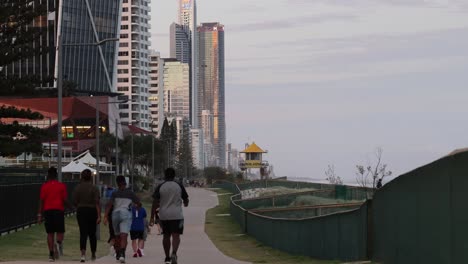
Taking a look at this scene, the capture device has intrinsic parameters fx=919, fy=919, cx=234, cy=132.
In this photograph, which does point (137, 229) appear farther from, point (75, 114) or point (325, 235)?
point (75, 114)

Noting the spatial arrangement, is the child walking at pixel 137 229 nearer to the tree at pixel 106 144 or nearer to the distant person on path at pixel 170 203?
the distant person on path at pixel 170 203

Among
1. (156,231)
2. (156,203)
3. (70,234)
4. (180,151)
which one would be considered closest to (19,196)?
(70,234)

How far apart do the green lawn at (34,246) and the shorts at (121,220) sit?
8.56ft

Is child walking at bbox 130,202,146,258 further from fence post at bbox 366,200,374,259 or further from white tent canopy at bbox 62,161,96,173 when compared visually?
white tent canopy at bbox 62,161,96,173

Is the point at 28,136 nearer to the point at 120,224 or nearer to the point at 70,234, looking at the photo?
the point at 70,234

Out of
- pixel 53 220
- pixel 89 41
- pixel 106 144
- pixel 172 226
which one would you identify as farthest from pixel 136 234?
pixel 89 41

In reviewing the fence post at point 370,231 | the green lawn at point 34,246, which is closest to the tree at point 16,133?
the green lawn at point 34,246

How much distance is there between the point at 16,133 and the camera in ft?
162

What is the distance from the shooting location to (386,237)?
16016 millimetres

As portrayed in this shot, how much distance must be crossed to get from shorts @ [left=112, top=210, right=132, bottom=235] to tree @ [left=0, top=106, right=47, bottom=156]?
1225 inches

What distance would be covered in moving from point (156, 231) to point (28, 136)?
1340cm

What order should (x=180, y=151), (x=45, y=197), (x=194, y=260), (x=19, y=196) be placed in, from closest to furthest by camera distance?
(x=45, y=197) → (x=194, y=260) → (x=19, y=196) → (x=180, y=151)

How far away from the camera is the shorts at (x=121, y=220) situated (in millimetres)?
18109

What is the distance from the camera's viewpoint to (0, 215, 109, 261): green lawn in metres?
21.3
